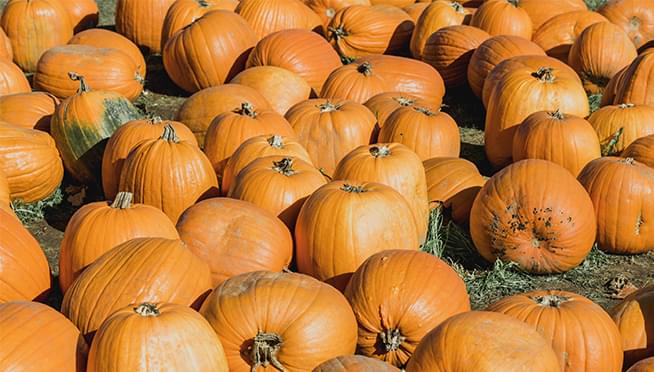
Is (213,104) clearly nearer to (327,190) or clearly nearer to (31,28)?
(327,190)

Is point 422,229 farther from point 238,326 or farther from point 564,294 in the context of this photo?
point 238,326

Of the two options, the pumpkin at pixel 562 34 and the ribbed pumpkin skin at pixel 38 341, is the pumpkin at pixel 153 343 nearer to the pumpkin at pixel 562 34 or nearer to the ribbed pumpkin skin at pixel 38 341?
the ribbed pumpkin skin at pixel 38 341

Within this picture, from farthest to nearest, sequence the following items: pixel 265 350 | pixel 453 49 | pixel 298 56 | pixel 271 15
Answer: pixel 271 15 < pixel 453 49 < pixel 298 56 < pixel 265 350

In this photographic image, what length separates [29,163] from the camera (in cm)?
610

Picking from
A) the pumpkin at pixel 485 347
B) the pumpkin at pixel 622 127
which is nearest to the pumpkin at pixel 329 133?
the pumpkin at pixel 622 127

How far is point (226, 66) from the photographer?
8.09 metres

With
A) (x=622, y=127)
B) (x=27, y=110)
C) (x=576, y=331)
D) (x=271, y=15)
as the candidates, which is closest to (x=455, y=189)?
(x=622, y=127)

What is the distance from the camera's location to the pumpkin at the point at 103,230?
4.59 m

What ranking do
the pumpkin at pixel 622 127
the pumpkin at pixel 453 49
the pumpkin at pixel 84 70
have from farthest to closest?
the pumpkin at pixel 453 49 → the pumpkin at pixel 84 70 → the pumpkin at pixel 622 127

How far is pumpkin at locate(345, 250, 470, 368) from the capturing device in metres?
4.18

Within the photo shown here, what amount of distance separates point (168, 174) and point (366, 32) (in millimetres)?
3977

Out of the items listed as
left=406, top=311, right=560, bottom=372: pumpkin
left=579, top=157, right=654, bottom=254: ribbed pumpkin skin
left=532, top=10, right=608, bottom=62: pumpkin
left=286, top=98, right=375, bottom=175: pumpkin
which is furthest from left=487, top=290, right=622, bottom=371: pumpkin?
left=532, top=10, right=608, bottom=62: pumpkin

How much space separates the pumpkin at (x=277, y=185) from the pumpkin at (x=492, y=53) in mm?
3114

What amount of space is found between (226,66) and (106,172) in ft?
7.50
